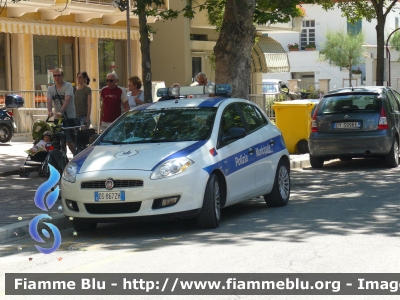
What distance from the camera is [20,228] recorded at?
10.2 metres

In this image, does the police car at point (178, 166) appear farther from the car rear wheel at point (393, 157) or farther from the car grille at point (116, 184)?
the car rear wheel at point (393, 157)

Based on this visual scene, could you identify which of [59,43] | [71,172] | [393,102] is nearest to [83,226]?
[71,172]

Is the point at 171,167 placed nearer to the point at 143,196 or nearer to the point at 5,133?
the point at 143,196

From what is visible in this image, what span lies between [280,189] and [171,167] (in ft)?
9.17

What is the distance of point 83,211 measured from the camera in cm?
999

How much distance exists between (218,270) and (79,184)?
283 cm

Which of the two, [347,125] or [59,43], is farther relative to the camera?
[59,43]

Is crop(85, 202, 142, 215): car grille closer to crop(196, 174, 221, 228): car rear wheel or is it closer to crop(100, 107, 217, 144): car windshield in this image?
crop(196, 174, 221, 228): car rear wheel

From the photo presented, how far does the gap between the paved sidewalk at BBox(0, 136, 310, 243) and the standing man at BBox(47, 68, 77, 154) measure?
99 centimetres

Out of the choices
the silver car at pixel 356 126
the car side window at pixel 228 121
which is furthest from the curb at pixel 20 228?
the silver car at pixel 356 126

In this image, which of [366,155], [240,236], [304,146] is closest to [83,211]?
[240,236]

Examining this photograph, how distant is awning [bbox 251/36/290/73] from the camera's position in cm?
4047

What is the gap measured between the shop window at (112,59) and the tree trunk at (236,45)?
540 inches

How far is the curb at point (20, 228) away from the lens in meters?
9.98
